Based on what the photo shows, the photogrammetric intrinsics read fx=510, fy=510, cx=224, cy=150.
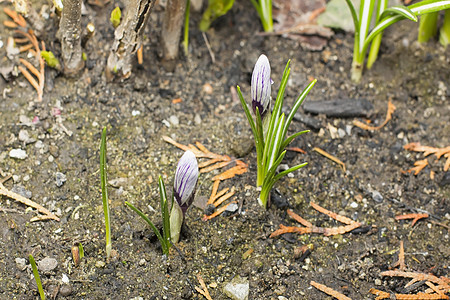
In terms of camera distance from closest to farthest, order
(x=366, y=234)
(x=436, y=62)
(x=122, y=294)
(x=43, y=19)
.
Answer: (x=122, y=294), (x=366, y=234), (x=43, y=19), (x=436, y=62)

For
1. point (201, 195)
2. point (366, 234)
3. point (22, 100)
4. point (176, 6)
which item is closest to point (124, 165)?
point (201, 195)

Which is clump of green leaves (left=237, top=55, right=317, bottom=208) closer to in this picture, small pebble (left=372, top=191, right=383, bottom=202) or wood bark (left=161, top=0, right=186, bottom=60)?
small pebble (left=372, top=191, right=383, bottom=202)

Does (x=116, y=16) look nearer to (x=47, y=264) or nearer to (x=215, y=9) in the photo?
(x=215, y=9)

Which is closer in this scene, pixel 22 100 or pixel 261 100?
pixel 261 100

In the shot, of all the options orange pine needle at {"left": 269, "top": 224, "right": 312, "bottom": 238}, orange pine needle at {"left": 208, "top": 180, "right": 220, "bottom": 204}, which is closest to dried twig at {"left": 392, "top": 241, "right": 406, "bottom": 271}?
orange pine needle at {"left": 269, "top": 224, "right": 312, "bottom": 238}

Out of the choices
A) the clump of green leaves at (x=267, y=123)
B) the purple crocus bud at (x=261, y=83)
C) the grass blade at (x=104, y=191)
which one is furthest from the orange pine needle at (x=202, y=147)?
the grass blade at (x=104, y=191)

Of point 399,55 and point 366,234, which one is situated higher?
point 399,55

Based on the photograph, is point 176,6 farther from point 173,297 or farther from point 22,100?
point 173,297
